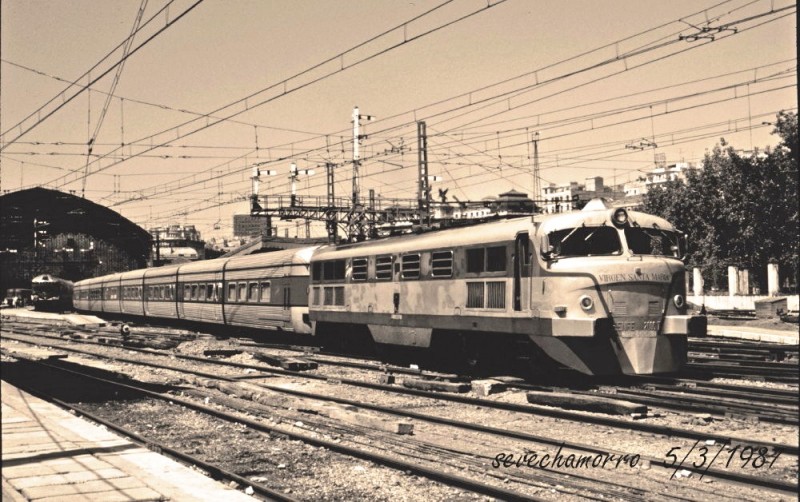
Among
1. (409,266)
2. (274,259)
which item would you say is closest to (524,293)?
(409,266)

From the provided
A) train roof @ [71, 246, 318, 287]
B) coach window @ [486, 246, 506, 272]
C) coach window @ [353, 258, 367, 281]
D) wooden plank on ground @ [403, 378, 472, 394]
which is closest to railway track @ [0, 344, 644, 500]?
wooden plank on ground @ [403, 378, 472, 394]

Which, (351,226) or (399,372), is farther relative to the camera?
(351,226)

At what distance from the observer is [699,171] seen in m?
47.7

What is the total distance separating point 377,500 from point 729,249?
40.3 metres

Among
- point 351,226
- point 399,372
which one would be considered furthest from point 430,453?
point 351,226

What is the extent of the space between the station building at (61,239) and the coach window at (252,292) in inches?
1722

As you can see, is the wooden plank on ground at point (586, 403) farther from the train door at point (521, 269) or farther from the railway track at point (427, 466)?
the railway track at point (427, 466)

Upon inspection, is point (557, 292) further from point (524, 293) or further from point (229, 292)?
point (229, 292)

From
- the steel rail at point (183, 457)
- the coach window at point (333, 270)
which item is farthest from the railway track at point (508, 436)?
the coach window at point (333, 270)

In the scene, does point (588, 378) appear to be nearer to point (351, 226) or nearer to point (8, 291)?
point (351, 226)

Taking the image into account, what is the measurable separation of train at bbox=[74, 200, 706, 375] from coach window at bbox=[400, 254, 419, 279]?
3 cm

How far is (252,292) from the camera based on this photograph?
28.8 meters

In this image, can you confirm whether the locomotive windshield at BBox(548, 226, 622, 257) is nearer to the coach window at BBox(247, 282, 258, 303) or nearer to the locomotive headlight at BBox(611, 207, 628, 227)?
the locomotive headlight at BBox(611, 207, 628, 227)

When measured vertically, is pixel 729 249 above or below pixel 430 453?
above
